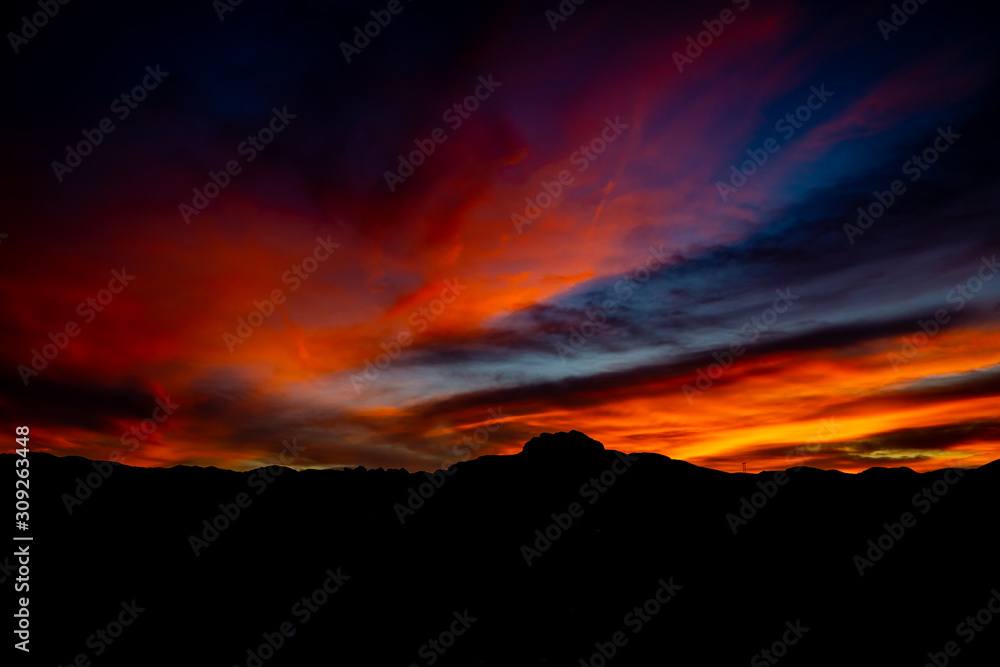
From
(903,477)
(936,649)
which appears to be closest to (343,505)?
(936,649)

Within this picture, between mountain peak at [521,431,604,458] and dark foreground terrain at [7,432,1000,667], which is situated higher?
mountain peak at [521,431,604,458]

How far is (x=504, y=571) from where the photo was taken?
24.5 meters

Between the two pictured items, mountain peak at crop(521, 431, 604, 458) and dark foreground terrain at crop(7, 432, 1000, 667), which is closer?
dark foreground terrain at crop(7, 432, 1000, 667)

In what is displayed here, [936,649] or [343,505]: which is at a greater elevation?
[343,505]

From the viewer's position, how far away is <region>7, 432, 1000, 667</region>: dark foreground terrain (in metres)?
18.4

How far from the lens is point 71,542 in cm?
2500

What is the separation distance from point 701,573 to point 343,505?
20928 mm

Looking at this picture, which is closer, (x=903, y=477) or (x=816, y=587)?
(x=816, y=587)

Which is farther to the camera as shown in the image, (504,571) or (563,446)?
(563,446)

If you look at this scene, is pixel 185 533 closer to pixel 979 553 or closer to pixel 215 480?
pixel 215 480

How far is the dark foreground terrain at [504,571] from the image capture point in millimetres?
18438

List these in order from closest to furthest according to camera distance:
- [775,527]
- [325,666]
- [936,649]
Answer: [325,666]
[936,649]
[775,527]

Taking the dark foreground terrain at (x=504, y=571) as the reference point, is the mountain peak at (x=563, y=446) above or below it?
above

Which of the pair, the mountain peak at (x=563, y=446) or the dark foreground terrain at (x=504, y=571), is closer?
the dark foreground terrain at (x=504, y=571)
